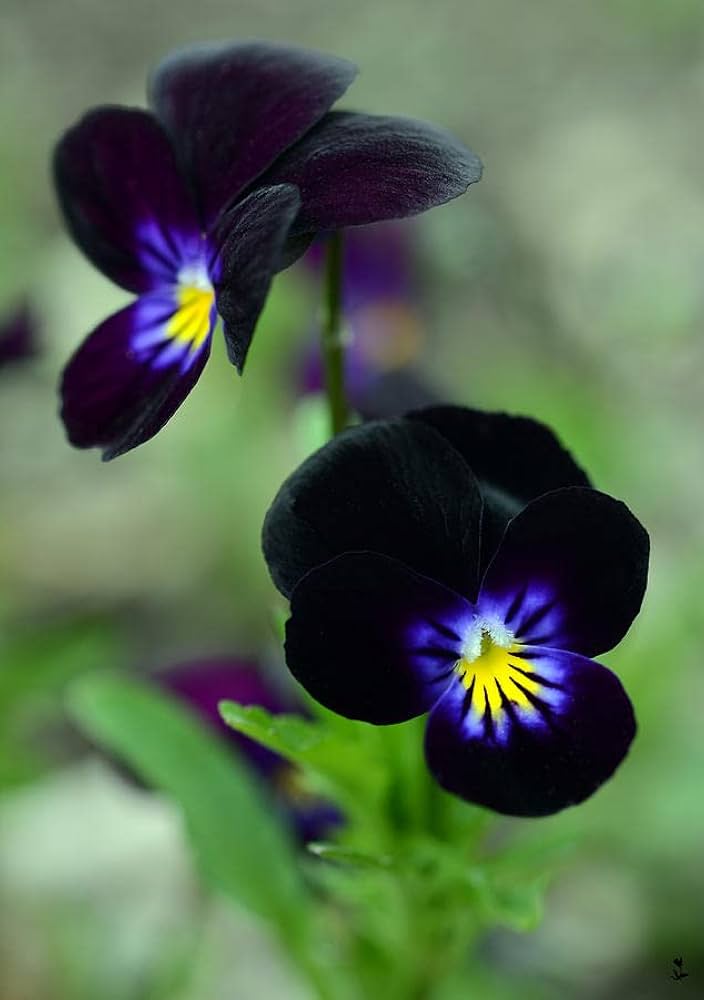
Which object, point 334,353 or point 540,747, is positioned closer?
point 540,747

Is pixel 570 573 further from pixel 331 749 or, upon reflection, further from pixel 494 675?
pixel 331 749

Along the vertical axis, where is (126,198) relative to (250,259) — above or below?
above

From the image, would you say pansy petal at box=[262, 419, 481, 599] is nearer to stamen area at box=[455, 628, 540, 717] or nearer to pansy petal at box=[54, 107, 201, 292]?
stamen area at box=[455, 628, 540, 717]

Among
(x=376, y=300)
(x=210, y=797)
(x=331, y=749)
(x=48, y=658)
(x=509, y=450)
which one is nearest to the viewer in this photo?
(x=509, y=450)

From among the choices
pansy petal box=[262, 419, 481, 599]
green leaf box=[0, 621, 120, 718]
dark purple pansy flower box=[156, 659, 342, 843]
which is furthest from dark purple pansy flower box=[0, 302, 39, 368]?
pansy petal box=[262, 419, 481, 599]

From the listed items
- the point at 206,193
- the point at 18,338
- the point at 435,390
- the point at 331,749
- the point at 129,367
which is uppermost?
the point at 18,338

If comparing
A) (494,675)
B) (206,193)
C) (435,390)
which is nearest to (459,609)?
(494,675)

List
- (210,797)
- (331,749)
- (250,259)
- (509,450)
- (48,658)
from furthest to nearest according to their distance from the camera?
(48,658), (210,797), (331,749), (509,450), (250,259)
